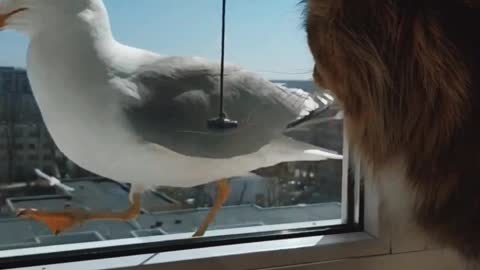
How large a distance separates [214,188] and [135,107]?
205 millimetres

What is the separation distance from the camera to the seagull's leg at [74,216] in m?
0.88

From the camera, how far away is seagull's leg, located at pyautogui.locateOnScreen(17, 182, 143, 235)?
0.88 meters

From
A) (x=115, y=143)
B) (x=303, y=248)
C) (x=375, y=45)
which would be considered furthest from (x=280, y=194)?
(x=375, y=45)

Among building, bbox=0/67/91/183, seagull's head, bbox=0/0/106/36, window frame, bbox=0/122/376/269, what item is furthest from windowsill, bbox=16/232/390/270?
seagull's head, bbox=0/0/106/36

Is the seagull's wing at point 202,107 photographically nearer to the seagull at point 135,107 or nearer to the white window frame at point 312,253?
the seagull at point 135,107

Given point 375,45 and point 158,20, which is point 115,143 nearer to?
point 158,20

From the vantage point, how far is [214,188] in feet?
3.22

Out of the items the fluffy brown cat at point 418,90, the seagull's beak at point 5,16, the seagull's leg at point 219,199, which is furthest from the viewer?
the seagull's leg at point 219,199

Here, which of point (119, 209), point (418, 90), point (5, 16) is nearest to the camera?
point (418, 90)

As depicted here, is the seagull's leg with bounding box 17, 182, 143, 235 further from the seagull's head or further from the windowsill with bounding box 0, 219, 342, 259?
the seagull's head

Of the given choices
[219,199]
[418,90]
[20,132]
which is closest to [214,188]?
[219,199]

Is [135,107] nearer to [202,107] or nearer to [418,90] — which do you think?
[202,107]

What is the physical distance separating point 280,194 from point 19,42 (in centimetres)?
49

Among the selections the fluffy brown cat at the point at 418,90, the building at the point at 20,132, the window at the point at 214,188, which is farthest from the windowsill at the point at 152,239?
the fluffy brown cat at the point at 418,90
